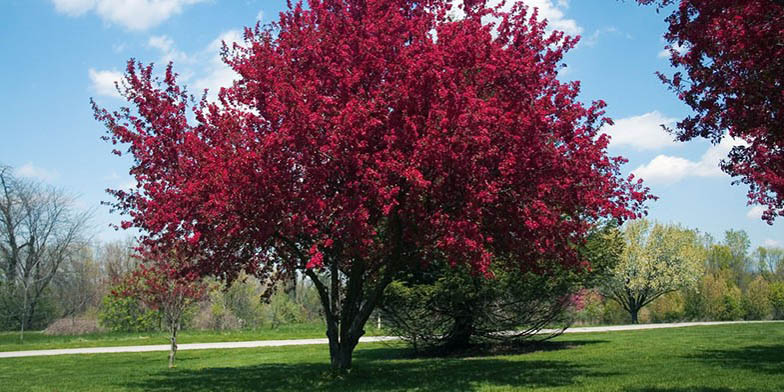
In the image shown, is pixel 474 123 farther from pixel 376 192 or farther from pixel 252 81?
pixel 252 81

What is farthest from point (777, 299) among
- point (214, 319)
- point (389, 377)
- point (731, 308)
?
point (389, 377)

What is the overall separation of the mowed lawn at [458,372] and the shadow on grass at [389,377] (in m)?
0.02

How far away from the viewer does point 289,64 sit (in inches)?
458

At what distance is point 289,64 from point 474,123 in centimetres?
411

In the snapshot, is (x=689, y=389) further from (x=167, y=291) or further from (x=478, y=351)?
(x=167, y=291)

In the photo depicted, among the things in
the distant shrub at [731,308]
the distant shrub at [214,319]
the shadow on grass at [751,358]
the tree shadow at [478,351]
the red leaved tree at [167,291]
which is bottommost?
the distant shrub at [731,308]

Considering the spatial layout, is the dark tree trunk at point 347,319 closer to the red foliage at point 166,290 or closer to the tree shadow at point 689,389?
the red foliage at point 166,290

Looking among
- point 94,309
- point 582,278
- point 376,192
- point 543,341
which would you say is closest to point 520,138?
point 376,192

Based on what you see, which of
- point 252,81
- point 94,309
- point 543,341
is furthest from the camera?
point 94,309

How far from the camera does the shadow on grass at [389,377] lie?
41.1 feet

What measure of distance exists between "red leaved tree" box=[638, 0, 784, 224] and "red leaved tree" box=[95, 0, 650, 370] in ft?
8.15

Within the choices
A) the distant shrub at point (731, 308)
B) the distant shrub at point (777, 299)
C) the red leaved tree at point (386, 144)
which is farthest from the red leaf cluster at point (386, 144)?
the distant shrub at point (777, 299)

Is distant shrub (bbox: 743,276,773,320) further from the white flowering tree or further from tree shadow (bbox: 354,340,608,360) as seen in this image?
tree shadow (bbox: 354,340,608,360)

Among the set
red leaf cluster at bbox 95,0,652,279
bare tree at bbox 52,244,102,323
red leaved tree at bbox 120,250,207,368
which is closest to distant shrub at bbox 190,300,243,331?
Result: bare tree at bbox 52,244,102,323
